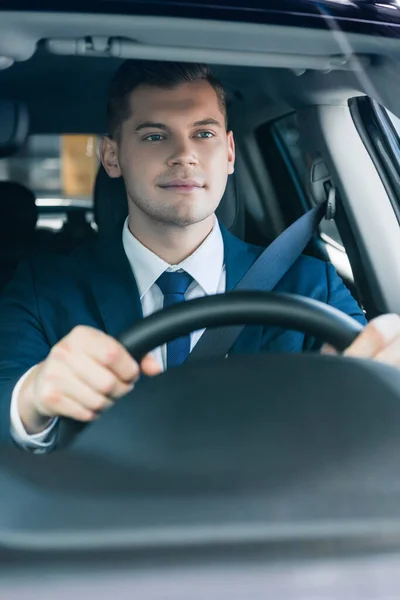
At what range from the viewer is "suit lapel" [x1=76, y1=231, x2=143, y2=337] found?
5.16 feet

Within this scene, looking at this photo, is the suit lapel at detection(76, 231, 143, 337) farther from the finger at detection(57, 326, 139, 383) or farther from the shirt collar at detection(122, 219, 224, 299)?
the finger at detection(57, 326, 139, 383)

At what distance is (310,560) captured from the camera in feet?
2.52

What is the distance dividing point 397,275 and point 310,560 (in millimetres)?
1342

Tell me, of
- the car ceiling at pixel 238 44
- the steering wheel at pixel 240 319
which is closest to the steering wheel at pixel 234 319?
the steering wheel at pixel 240 319

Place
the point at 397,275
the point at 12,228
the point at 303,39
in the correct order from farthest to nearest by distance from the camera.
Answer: the point at 12,228 < the point at 397,275 < the point at 303,39

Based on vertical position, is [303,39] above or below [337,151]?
below

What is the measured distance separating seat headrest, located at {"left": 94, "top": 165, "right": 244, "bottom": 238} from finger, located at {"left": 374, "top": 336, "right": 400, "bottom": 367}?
1.06 m

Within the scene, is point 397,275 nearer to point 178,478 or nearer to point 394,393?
point 394,393

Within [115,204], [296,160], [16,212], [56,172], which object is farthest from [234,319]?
[56,172]

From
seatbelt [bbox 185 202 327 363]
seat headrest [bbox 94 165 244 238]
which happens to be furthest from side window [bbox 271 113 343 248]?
seatbelt [bbox 185 202 327 363]

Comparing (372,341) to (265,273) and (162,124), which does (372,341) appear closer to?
(265,273)

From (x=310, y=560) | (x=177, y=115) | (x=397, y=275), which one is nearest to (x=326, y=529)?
(x=310, y=560)

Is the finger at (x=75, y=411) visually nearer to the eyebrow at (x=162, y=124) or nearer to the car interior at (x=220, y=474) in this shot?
the car interior at (x=220, y=474)

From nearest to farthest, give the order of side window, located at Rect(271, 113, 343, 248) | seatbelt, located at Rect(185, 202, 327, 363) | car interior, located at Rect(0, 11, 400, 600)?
car interior, located at Rect(0, 11, 400, 600), seatbelt, located at Rect(185, 202, 327, 363), side window, located at Rect(271, 113, 343, 248)
